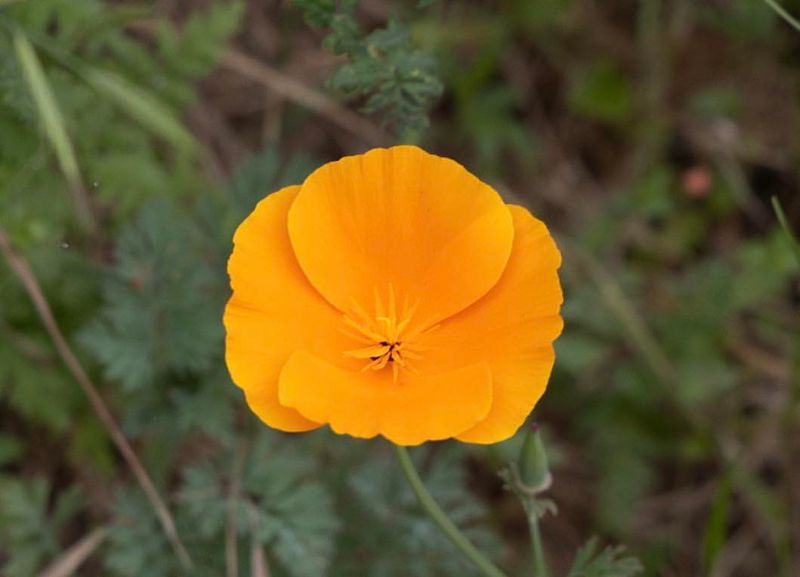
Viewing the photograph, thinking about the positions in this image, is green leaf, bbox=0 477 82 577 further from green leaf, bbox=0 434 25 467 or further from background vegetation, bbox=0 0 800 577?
green leaf, bbox=0 434 25 467

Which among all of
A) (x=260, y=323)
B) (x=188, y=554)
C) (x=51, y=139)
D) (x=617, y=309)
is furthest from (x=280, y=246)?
(x=617, y=309)

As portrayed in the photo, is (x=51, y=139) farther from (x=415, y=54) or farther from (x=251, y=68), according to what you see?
(x=251, y=68)

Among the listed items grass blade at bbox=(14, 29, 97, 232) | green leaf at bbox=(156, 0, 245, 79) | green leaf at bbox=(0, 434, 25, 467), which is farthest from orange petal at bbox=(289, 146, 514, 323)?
green leaf at bbox=(0, 434, 25, 467)

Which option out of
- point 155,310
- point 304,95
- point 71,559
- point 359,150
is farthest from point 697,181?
point 71,559

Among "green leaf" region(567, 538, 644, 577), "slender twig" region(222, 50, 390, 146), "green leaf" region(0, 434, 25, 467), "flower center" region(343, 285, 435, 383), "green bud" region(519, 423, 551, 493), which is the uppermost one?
"flower center" region(343, 285, 435, 383)

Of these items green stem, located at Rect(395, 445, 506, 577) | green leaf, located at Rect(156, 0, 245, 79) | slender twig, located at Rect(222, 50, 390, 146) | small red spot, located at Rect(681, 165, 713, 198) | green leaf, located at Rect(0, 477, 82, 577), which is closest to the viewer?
green stem, located at Rect(395, 445, 506, 577)

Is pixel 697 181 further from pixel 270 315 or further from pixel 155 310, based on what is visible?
pixel 270 315
